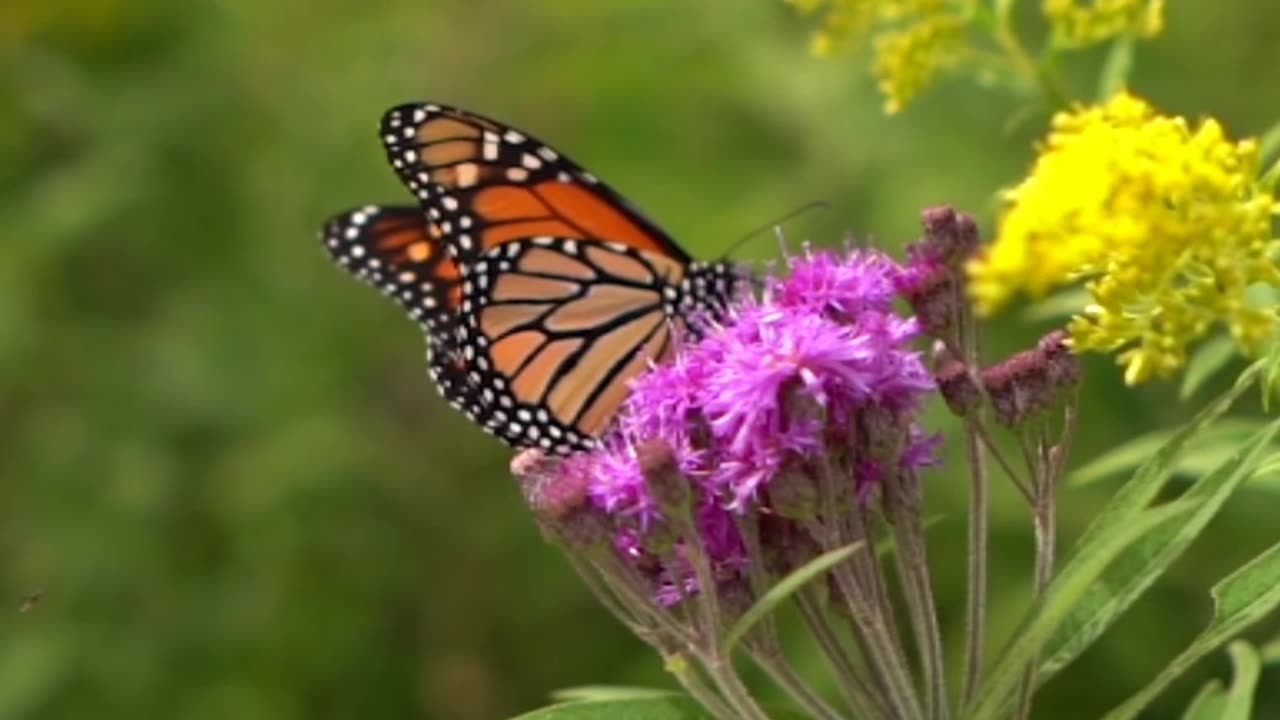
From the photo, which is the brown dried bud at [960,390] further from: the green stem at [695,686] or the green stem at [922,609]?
the green stem at [695,686]

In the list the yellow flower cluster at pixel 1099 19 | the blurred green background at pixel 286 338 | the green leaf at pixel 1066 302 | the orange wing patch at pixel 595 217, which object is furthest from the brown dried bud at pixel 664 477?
the blurred green background at pixel 286 338

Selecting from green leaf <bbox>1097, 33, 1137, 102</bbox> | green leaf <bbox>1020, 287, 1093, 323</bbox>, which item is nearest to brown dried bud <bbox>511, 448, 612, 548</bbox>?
green leaf <bbox>1020, 287, 1093, 323</bbox>

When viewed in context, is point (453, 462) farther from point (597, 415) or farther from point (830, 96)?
point (597, 415)


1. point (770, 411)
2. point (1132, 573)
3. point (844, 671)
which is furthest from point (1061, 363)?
point (844, 671)

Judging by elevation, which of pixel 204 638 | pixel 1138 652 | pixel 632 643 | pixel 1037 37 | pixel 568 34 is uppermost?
pixel 568 34

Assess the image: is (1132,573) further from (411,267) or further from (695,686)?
(411,267)

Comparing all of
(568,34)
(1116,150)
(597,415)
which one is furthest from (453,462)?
(1116,150)

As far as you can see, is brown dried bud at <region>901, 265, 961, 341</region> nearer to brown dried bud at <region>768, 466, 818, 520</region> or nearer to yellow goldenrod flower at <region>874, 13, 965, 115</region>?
brown dried bud at <region>768, 466, 818, 520</region>
